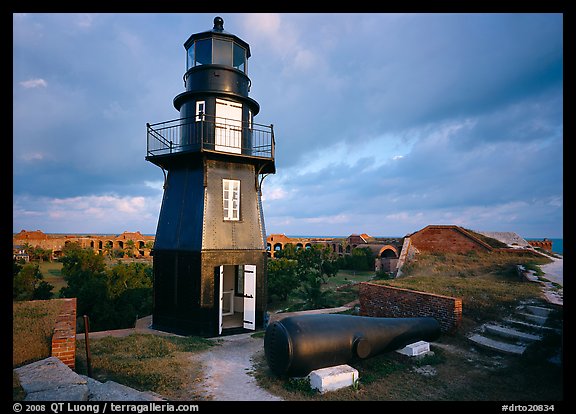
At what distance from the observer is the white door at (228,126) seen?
1234 centimetres

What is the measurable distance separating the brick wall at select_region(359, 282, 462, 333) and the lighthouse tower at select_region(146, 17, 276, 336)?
425 cm

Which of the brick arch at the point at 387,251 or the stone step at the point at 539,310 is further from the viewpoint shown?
the brick arch at the point at 387,251

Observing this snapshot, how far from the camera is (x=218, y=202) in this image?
12.2m

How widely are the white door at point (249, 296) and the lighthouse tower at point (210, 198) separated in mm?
37

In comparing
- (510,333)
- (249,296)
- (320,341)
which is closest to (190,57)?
(249,296)

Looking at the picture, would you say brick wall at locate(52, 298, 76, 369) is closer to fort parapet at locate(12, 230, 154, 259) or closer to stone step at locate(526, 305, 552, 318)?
stone step at locate(526, 305, 552, 318)

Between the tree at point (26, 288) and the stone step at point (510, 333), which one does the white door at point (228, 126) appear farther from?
the tree at point (26, 288)

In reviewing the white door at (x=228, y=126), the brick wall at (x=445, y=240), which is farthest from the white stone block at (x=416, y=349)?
the brick wall at (x=445, y=240)

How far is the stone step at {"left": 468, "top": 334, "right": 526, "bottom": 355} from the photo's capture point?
7859 millimetres
